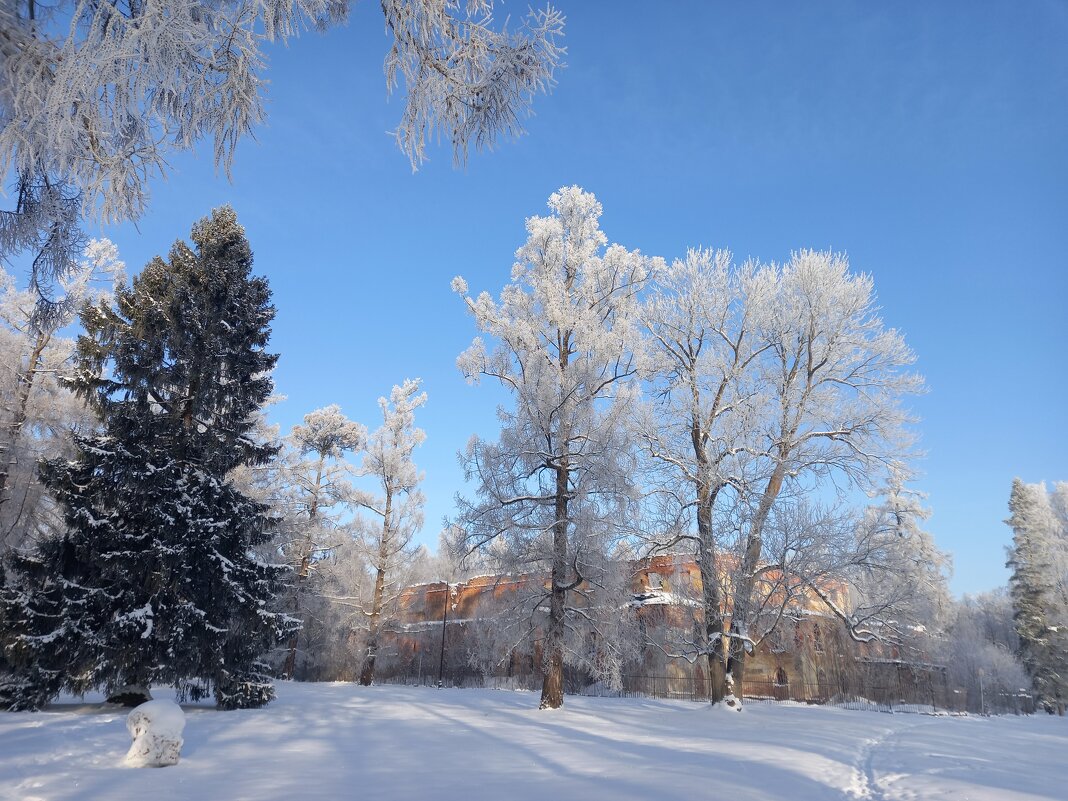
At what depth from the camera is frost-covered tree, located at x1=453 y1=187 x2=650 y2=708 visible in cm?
1514

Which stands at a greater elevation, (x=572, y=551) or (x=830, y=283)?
(x=830, y=283)

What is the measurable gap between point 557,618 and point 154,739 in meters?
9.29

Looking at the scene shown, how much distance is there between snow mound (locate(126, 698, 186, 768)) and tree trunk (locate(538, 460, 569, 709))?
8905 millimetres

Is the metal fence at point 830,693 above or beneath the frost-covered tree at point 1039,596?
beneath

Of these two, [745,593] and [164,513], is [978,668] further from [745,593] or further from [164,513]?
[164,513]

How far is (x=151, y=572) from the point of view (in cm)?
1273

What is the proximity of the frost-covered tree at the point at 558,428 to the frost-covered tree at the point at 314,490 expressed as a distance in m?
16.8

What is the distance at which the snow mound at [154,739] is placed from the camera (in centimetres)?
738

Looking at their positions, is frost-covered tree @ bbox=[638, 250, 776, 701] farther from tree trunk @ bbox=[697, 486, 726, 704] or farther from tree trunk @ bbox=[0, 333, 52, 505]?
tree trunk @ bbox=[0, 333, 52, 505]

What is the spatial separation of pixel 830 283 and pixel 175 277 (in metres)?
18.4

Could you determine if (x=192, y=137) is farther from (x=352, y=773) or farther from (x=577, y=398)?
(x=577, y=398)

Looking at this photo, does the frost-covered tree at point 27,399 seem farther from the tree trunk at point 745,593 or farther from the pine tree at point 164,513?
the tree trunk at point 745,593

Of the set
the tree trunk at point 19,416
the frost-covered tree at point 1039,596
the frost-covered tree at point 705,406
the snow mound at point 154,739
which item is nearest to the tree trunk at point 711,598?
the frost-covered tree at point 705,406

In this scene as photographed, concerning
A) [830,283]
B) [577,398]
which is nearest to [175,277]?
[577,398]
